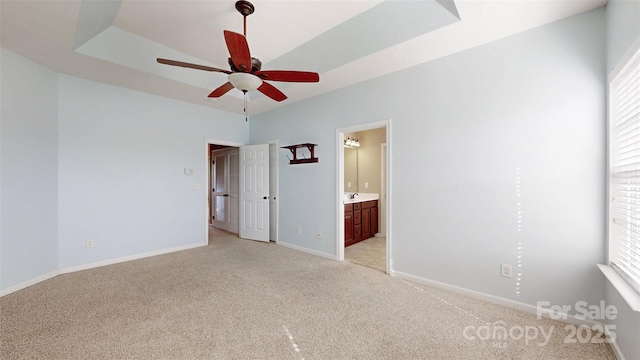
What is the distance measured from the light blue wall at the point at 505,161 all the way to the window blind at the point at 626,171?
11 cm

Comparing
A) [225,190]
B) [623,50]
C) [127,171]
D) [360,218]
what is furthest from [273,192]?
[623,50]

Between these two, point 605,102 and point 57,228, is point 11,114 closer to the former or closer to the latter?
point 57,228

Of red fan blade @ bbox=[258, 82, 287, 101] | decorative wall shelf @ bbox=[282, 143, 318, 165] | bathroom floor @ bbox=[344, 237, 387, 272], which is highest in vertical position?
red fan blade @ bbox=[258, 82, 287, 101]

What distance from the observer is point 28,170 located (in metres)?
2.89

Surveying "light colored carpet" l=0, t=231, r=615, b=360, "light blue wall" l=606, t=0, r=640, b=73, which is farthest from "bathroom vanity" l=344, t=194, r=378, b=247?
"light blue wall" l=606, t=0, r=640, b=73

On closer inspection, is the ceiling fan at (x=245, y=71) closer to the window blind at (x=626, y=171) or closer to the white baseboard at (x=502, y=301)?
the window blind at (x=626, y=171)

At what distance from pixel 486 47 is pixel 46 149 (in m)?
5.15

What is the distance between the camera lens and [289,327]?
6.84 feet

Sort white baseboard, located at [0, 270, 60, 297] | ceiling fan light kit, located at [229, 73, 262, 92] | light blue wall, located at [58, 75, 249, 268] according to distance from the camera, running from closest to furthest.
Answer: ceiling fan light kit, located at [229, 73, 262, 92] → white baseboard, located at [0, 270, 60, 297] → light blue wall, located at [58, 75, 249, 268]

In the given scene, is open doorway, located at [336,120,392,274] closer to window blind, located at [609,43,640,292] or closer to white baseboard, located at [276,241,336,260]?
white baseboard, located at [276,241,336,260]

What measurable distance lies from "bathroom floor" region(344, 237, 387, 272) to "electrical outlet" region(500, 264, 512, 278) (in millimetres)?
1336

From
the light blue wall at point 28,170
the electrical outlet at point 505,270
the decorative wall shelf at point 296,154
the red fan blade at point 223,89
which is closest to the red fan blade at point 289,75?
the red fan blade at point 223,89

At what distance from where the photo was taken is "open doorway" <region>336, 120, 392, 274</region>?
150 inches

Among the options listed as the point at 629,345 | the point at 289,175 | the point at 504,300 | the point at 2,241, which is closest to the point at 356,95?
the point at 289,175
